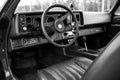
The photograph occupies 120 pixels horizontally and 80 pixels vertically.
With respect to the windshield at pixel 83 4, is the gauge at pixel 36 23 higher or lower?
lower

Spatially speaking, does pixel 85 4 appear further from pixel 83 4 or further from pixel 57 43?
pixel 57 43

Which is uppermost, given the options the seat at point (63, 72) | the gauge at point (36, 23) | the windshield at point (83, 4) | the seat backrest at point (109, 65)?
the windshield at point (83, 4)

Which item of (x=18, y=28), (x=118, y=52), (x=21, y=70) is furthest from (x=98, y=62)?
(x=21, y=70)

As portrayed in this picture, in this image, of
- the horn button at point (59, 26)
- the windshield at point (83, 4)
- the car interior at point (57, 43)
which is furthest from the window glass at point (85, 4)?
the horn button at point (59, 26)

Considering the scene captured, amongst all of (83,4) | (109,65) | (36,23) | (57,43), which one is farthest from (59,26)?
(109,65)

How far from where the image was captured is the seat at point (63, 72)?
1327 millimetres

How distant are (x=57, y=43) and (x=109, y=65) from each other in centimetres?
147

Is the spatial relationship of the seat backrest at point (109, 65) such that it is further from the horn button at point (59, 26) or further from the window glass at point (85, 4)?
the window glass at point (85, 4)

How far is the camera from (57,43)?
198cm

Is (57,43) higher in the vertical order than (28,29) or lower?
lower

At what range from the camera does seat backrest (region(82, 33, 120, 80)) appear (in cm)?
51

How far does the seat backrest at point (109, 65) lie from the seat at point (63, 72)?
2.57 feet

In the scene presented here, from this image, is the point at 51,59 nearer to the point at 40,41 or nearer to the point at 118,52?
the point at 40,41

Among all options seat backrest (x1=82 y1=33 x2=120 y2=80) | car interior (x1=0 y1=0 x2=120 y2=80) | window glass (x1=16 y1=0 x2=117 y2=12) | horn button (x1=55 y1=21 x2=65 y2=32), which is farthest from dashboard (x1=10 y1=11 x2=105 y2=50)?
seat backrest (x1=82 y1=33 x2=120 y2=80)
